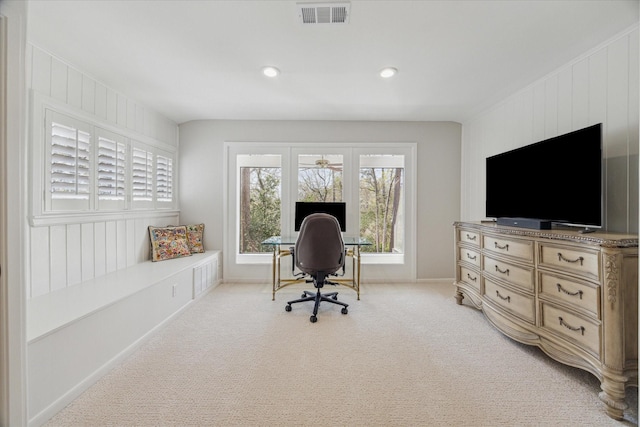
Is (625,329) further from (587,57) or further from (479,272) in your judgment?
(587,57)

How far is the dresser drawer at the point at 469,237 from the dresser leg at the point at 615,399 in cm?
140

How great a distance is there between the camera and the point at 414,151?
407cm

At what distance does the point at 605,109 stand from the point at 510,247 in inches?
48.0

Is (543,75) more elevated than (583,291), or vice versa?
(543,75)

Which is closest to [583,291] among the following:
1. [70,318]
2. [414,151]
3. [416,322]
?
[416,322]

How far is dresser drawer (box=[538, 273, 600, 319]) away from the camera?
1622mm

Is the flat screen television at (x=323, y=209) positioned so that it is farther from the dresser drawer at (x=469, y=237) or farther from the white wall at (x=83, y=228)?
the white wall at (x=83, y=228)

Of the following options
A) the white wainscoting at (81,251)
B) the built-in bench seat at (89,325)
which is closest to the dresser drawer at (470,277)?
the built-in bench seat at (89,325)

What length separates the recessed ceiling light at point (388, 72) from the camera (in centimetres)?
252

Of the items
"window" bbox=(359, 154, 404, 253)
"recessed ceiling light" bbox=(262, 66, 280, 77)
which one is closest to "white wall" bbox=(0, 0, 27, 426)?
"recessed ceiling light" bbox=(262, 66, 280, 77)

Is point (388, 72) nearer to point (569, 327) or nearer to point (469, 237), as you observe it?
point (469, 237)

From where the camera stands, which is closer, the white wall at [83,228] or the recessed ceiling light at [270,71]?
the white wall at [83,228]

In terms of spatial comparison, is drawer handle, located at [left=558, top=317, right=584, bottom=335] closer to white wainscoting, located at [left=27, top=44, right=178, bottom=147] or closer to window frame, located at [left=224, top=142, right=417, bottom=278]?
window frame, located at [left=224, top=142, right=417, bottom=278]

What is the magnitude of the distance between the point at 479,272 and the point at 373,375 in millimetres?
1574
